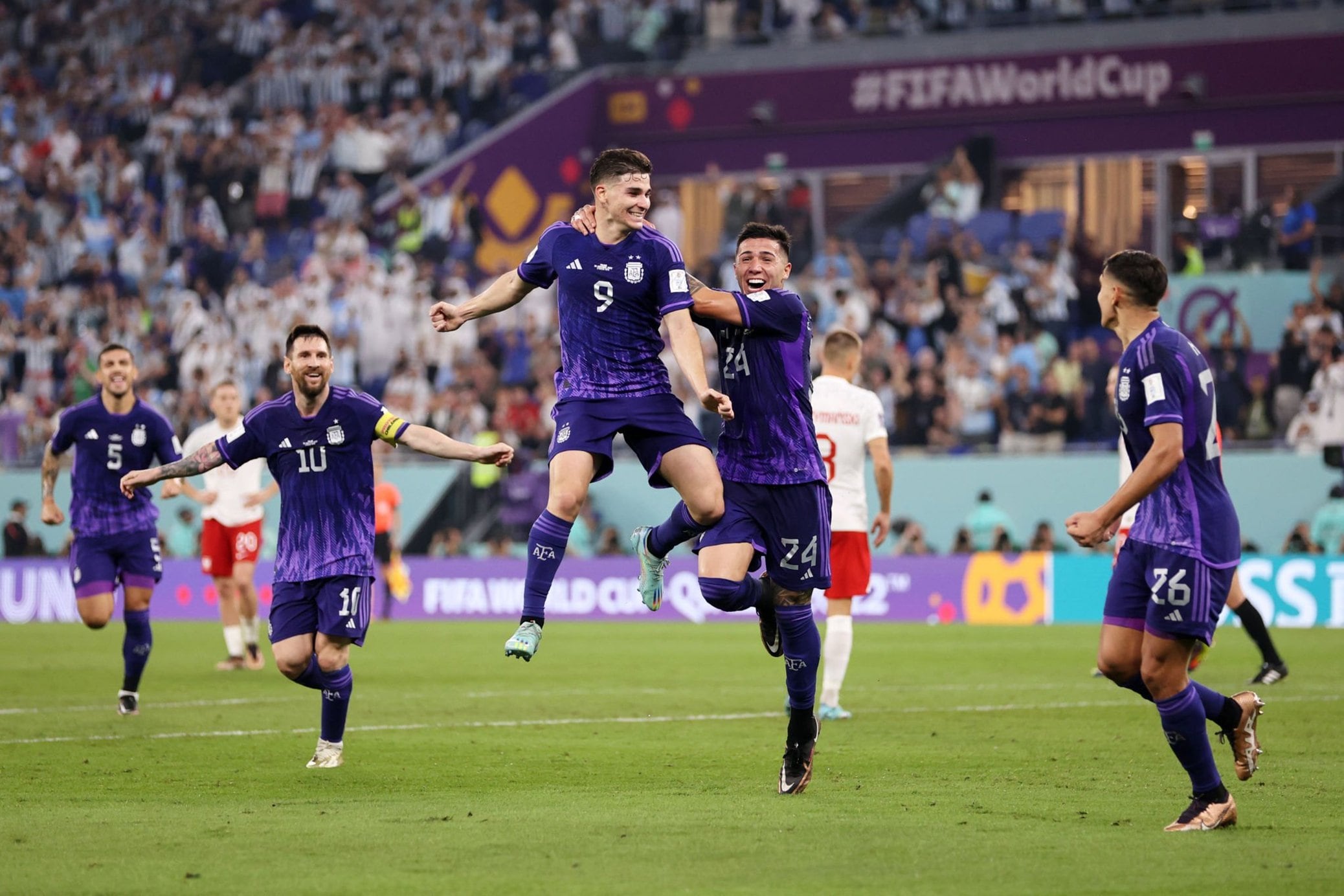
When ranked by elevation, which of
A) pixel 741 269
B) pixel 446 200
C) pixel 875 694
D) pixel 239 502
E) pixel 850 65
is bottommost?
pixel 875 694

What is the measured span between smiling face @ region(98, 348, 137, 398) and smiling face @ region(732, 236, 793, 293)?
21.5ft

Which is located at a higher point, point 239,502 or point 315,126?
point 315,126

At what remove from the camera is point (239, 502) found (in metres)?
18.5

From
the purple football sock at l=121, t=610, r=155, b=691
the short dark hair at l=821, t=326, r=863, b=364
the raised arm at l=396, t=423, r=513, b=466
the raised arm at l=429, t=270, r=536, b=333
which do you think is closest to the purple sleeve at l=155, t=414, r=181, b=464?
the purple football sock at l=121, t=610, r=155, b=691

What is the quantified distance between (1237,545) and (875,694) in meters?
7.54

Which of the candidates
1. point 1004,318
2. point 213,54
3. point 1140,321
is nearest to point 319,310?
point 213,54

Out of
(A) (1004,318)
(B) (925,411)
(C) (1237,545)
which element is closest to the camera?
(C) (1237,545)

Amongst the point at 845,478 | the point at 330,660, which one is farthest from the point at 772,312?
the point at 845,478

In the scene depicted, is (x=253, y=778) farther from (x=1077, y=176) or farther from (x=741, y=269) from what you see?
(x=1077, y=176)

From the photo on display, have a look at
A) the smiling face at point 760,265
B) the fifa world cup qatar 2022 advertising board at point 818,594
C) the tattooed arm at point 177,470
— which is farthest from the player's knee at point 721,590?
the fifa world cup qatar 2022 advertising board at point 818,594

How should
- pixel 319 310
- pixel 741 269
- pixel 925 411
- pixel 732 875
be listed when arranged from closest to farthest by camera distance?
pixel 732 875
pixel 741 269
pixel 925 411
pixel 319 310

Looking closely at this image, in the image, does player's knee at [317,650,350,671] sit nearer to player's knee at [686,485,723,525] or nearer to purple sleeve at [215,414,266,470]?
purple sleeve at [215,414,266,470]

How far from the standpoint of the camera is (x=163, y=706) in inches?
566

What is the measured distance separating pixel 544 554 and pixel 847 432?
449cm
